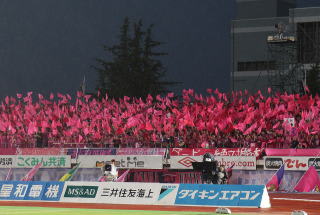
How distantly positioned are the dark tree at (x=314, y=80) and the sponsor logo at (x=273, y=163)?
107ft

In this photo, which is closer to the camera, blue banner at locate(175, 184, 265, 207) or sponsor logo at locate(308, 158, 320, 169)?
blue banner at locate(175, 184, 265, 207)

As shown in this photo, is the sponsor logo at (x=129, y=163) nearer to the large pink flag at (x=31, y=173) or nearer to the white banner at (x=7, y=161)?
the large pink flag at (x=31, y=173)

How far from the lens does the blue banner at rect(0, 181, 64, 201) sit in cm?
2961

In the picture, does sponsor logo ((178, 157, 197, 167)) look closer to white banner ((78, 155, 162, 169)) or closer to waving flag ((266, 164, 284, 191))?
white banner ((78, 155, 162, 169))

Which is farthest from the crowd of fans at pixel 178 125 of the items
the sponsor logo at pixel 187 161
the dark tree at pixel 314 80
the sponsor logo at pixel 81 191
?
the dark tree at pixel 314 80

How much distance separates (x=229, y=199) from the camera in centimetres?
2508

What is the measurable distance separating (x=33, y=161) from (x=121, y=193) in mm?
13854

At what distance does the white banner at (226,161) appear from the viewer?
35.7 m

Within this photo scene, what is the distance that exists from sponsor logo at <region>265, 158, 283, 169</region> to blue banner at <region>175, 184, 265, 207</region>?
9.54 m

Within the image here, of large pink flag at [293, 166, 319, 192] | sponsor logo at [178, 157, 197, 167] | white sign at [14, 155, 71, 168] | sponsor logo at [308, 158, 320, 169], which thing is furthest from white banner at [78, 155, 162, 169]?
sponsor logo at [308, 158, 320, 169]

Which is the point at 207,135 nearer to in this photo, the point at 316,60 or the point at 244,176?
the point at 244,176

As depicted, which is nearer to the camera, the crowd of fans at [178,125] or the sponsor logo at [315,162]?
the sponsor logo at [315,162]

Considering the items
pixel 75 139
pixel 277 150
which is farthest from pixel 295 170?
pixel 75 139

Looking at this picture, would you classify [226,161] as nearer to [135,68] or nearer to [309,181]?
[309,181]
